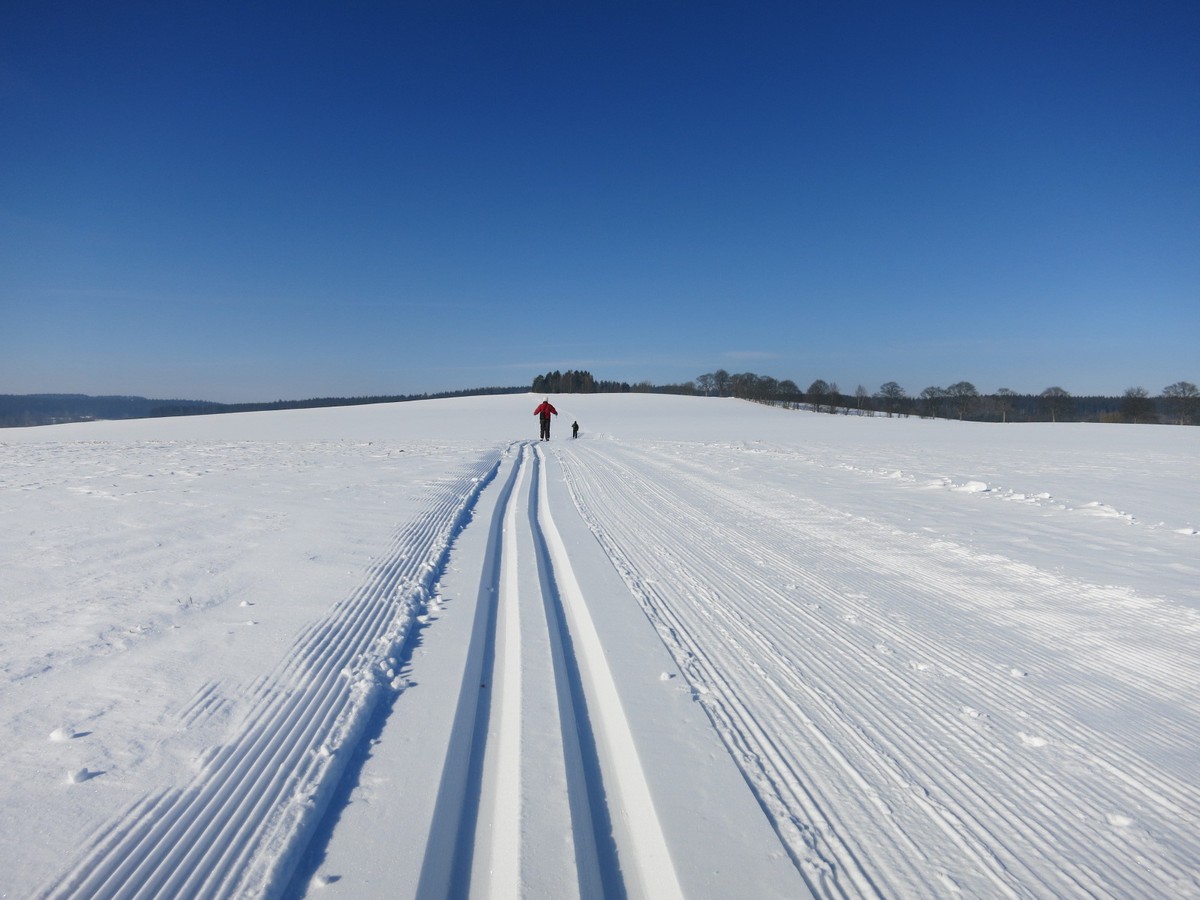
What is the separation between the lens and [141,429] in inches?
1732

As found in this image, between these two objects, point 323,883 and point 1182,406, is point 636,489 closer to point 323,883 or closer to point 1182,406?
point 323,883

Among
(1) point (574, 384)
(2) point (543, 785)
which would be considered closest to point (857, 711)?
(2) point (543, 785)

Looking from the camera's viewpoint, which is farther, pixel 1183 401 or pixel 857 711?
pixel 1183 401

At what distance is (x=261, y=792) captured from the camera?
247cm

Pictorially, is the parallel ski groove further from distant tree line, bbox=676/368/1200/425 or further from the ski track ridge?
distant tree line, bbox=676/368/1200/425

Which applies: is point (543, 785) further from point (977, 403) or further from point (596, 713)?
point (977, 403)

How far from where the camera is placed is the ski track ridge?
2.05 m

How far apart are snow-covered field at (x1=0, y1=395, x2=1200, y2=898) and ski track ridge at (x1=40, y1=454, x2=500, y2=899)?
0.01m

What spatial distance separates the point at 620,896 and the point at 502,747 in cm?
93

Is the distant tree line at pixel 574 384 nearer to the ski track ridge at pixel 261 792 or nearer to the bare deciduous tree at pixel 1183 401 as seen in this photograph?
the bare deciduous tree at pixel 1183 401

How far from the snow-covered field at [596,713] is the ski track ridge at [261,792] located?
0.01 m

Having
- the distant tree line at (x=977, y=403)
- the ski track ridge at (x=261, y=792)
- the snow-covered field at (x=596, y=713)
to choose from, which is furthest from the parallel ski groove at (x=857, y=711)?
the distant tree line at (x=977, y=403)

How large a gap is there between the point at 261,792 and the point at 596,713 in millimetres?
1466

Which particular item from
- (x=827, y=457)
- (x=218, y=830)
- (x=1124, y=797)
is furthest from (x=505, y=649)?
(x=827, y=457)
